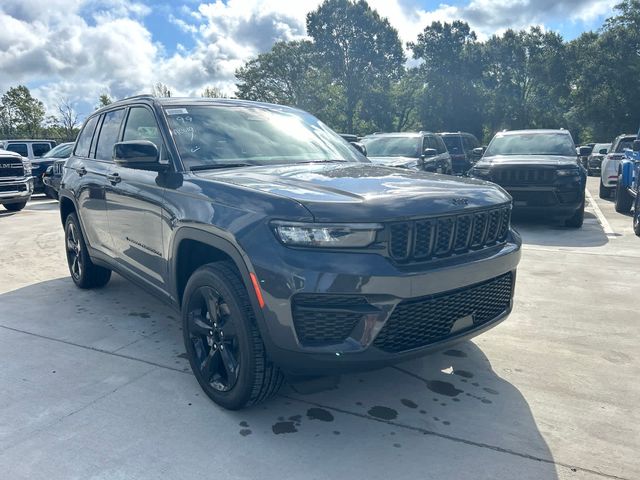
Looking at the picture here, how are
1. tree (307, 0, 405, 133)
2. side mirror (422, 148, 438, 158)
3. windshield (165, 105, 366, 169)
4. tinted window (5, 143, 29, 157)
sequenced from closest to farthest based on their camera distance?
windshield (165, 105, 366, 169)
side mirror (422, 148, 438, 158)
tinted window (5, 143, 29, 157)
tree (307, 0, 405, 133)

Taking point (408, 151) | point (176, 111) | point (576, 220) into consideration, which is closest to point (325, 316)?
point (176, 111)

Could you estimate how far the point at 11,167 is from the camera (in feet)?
39.3

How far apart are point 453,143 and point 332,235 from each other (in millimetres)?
15423

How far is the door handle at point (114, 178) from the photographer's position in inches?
163

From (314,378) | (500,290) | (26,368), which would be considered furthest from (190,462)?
(500,290)

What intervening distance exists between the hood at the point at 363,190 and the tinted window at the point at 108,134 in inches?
65.9

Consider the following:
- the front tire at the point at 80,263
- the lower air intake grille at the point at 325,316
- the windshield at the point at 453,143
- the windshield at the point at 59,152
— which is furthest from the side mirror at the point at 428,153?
the windshield at the point at 59,152

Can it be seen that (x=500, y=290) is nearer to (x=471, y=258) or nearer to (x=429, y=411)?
Result: (x=471, y=258)

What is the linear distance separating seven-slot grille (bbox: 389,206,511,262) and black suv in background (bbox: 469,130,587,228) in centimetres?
588

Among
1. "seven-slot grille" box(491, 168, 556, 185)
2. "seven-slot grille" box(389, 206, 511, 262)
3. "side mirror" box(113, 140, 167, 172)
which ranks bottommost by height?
"seven-slot grille" box(491, 168, 556, 185)

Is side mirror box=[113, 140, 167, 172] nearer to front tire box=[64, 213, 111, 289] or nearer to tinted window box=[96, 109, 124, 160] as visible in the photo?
tinted window box=[96, 109, 124, 160]

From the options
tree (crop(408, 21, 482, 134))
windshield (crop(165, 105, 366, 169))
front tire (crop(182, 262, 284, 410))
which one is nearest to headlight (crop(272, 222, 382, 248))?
front tire (crop(182, 262, 284, 410))

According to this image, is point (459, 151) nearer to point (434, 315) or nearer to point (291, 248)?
point (434, 315)

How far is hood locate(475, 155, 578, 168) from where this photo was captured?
337 inches
